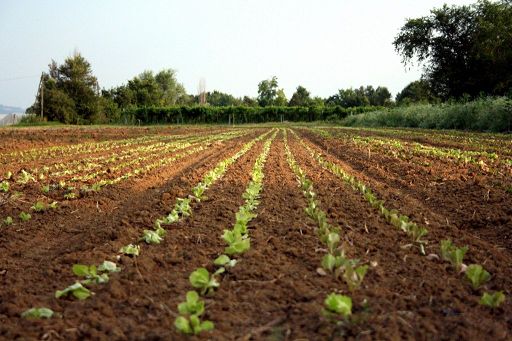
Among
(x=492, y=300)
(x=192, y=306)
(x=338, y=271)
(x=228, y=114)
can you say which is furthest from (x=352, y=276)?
(x=228, y=114)

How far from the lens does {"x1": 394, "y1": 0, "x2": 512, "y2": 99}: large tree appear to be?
116 ft

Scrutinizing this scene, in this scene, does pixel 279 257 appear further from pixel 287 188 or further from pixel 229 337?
pixel 287 188

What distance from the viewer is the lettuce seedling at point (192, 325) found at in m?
2.46

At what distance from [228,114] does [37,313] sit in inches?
2307

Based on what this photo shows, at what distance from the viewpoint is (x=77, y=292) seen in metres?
3.10

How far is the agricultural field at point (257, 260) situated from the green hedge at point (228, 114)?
5106cm

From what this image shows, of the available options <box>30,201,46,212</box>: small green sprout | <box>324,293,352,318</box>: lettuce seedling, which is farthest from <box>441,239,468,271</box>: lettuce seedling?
<box>30,201,46,212</box>: small green sprout

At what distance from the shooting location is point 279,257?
154 inches

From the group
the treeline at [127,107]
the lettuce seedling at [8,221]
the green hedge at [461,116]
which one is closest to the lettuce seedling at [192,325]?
the lettuce seedling at [8,221]

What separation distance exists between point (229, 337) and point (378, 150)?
12520 mm

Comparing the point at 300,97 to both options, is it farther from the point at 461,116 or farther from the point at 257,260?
the point at 257,260

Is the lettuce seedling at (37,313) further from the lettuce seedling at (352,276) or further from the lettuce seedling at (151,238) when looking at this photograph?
the lettuce seedling at (352,276)

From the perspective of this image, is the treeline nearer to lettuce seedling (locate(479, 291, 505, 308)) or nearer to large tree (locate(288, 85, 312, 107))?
large tree (locate(288, 85, 312, 107))

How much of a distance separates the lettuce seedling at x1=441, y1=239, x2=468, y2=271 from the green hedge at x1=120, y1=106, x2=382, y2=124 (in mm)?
54647
